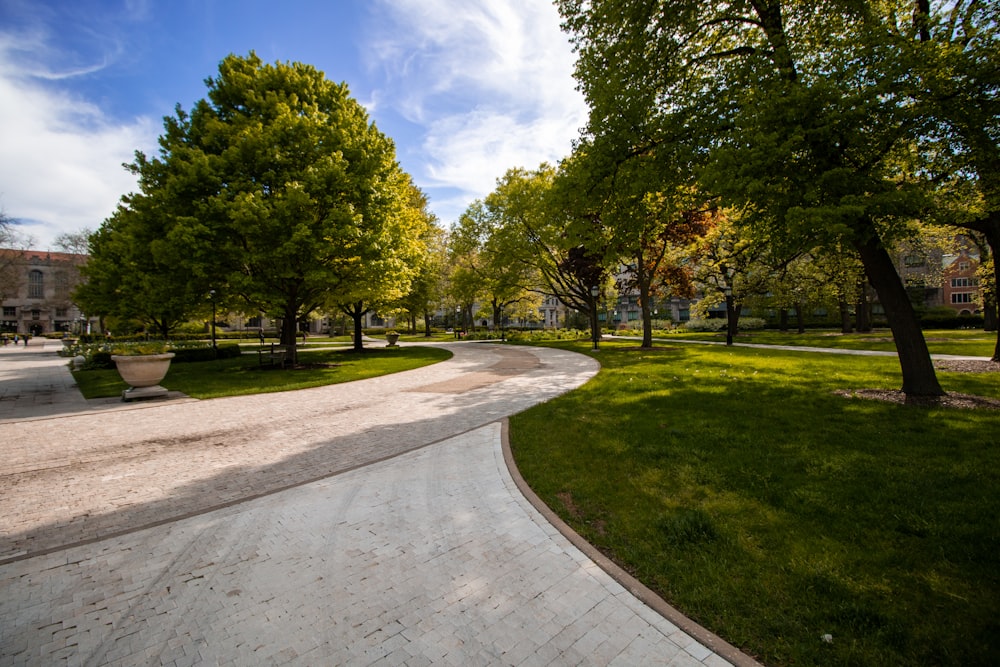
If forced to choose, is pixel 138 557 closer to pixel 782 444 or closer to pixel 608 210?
pixel 782 444

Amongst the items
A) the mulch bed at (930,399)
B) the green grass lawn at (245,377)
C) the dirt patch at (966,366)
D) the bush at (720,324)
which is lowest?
the green grass lawn at (245,377)

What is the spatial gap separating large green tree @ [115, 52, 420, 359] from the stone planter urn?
182 inches

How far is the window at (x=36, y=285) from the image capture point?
75625mm

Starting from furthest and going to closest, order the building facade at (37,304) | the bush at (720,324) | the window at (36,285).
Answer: the window at (36,285) → the building facade at (37,304) → the bush at (720,324)

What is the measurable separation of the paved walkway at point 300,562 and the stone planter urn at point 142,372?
3651 millimetres

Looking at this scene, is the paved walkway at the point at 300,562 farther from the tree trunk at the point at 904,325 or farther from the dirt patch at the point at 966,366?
the dirt patch at the point at 966,366

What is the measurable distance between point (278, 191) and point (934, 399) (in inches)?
773

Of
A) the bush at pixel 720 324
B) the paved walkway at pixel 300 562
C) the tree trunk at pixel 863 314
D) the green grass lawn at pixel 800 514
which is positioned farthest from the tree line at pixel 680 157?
the bush at pixel 720 324

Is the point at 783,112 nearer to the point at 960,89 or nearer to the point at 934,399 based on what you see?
the point at 960,89

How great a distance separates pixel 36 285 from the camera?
250 ft

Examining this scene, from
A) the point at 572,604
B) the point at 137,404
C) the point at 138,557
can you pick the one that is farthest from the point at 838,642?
the point at 137,404

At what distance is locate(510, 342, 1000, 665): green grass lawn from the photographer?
8.60 feet

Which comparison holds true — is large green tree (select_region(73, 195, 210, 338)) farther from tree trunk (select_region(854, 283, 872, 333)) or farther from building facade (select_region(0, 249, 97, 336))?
building facade (select_region(0, 249, 97, 336))

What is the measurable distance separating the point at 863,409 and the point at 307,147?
18530 mm
